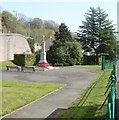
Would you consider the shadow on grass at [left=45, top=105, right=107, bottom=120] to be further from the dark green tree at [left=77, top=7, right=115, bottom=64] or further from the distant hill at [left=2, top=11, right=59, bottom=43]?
the distant hill at [left=2, top=11, right=59, bottom=43]

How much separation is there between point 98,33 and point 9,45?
2005 centimetres

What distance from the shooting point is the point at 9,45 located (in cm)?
4131

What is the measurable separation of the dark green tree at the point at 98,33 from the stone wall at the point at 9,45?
1411 centimetres

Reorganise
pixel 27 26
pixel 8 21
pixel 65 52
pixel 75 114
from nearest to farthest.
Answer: pixel 75 114 → pixel 65 52 → pixel 8 21 → pixel 27 26

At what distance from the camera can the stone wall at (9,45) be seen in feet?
130

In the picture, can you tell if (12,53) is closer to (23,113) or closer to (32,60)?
(32,60)

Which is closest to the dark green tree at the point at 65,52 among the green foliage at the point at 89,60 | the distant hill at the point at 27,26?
the green foliage at the point at 89,60

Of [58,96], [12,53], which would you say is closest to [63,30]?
[12,53]

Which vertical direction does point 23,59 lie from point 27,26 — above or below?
below

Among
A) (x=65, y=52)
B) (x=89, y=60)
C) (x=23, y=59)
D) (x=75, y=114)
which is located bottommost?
(x=75, y=114)

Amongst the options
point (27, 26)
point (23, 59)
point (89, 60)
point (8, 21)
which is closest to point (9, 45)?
point (23, 59)

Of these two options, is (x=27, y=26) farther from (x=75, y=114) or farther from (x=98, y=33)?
(x=75, y=114)

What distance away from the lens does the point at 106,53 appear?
153 ft

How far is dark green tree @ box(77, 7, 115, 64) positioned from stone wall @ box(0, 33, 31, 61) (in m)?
14.1
